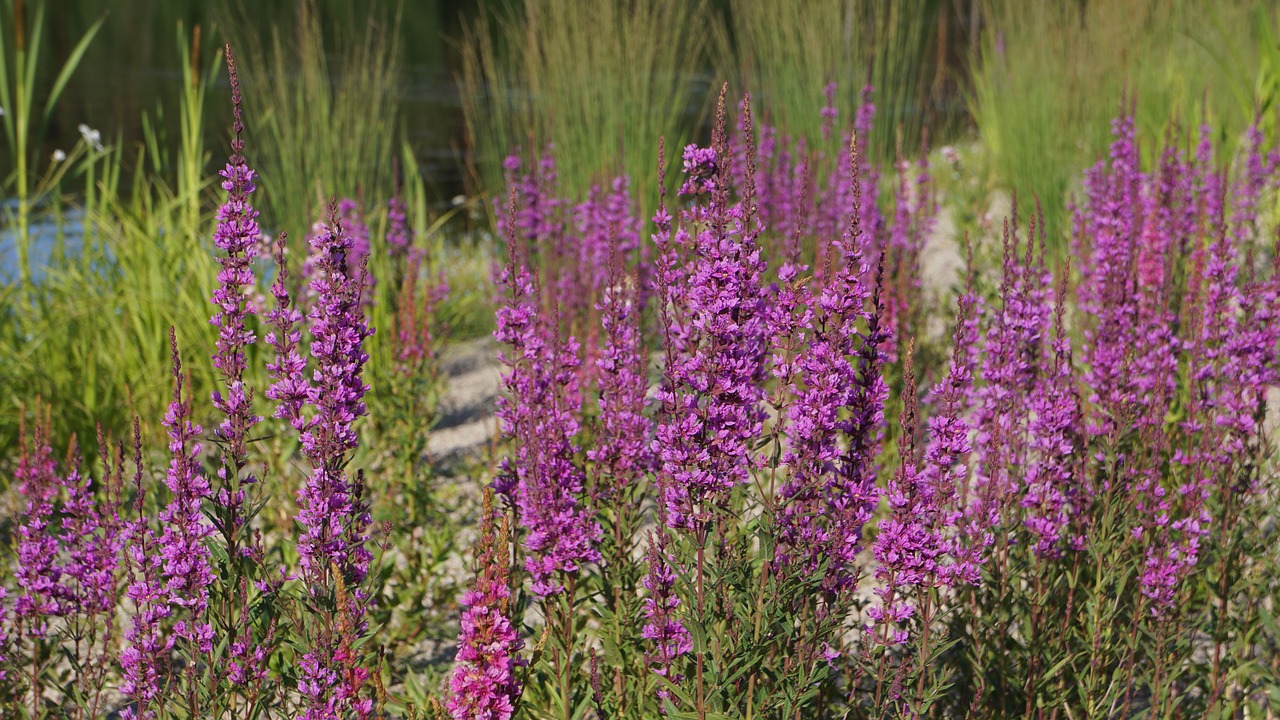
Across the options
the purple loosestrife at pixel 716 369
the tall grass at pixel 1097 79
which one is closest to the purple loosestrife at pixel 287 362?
the purple loosestrife at pixel 716 369

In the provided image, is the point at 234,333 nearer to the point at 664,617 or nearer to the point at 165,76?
the point at 664,617

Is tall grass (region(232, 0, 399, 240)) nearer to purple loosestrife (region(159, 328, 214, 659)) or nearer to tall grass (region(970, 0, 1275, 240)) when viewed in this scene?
purple loosestrife (region(159, 328, 214, 659))

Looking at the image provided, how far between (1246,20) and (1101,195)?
6.40 m

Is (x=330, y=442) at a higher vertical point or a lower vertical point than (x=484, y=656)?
higher

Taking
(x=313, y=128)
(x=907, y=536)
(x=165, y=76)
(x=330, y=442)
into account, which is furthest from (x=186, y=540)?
(x=165, y=76)

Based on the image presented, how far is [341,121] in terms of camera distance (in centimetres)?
699

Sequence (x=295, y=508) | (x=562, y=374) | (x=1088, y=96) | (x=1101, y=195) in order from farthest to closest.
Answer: (x=1088, y=96)
(x=1101, y=195)
(x=295, y=508)
(x=562, y=374)

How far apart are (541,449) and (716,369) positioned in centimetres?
61

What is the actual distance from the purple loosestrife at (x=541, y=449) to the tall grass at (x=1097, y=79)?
17.1 feet

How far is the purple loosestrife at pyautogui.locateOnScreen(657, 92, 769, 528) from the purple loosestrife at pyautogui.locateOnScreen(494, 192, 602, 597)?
43 cm

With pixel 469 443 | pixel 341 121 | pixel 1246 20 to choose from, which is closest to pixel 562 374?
pixel 469 443

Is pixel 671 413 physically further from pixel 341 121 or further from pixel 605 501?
pixel 341 121

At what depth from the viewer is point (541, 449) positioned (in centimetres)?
273

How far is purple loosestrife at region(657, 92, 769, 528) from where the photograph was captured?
228cm
